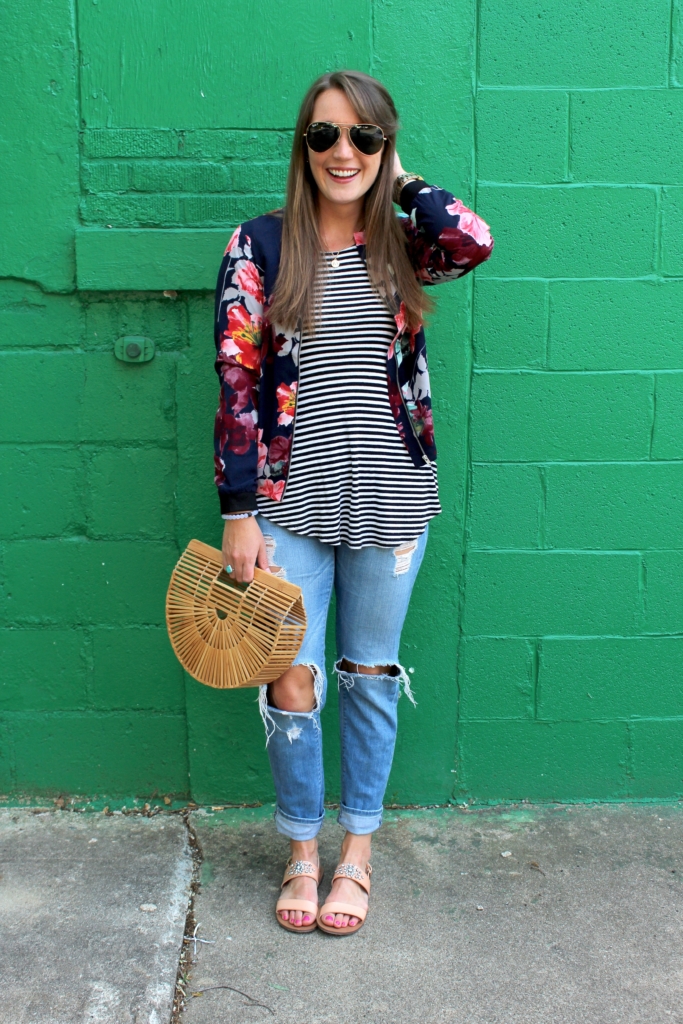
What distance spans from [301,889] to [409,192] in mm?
1863

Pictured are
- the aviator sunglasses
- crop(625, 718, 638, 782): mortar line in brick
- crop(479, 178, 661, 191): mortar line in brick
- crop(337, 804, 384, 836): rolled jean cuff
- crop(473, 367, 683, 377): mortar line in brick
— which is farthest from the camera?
crop(625, 718, 638, 782): mortar line in brick

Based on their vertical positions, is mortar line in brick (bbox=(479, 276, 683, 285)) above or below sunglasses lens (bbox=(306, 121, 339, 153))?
below

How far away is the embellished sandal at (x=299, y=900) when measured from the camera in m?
2.54

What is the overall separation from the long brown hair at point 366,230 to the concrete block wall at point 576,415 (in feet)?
1.73

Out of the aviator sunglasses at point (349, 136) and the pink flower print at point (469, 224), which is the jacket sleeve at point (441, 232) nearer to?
the pink flower print at point (469, 224)

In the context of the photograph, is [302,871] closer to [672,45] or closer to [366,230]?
[366,230]

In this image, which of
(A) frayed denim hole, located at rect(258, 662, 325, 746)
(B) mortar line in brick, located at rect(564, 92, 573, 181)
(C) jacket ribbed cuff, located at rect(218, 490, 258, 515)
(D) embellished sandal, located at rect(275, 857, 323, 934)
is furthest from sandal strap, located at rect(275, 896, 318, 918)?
(B) mortar line in brick, located at rect(564, 92, 573, 181)

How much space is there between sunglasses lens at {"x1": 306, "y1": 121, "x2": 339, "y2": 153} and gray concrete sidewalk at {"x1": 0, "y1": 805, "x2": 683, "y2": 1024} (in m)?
2.00

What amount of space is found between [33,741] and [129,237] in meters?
1.63

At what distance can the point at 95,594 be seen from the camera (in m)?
3.01

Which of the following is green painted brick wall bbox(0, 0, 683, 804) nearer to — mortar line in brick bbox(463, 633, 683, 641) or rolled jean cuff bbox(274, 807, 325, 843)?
mortar line in brick bbox(463, 633, 683, 641)

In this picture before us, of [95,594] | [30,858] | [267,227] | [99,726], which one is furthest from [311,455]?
[30,858]

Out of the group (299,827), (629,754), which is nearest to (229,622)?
(299,827)

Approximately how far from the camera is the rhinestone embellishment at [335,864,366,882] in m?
2.62
